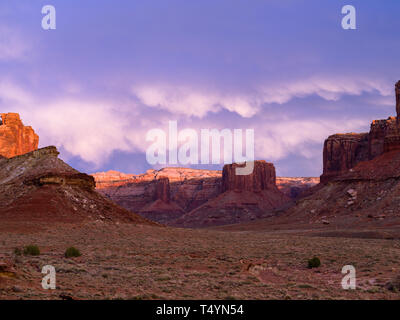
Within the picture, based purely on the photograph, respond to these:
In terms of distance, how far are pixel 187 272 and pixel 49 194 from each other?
33534mm

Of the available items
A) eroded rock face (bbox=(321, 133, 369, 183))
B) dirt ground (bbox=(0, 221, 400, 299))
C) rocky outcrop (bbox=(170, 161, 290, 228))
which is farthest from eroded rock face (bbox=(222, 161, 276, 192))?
dirt ground (bbox=(0, 221, 400, 299))

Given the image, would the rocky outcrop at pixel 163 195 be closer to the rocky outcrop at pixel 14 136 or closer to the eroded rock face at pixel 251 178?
the eroded rock face at pixel 251 178

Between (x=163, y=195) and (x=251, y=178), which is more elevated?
(x=251, y=178)

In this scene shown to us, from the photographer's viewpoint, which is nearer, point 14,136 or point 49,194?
point 49,194

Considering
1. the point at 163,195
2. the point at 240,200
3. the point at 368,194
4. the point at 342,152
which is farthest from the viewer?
the point at 163,195

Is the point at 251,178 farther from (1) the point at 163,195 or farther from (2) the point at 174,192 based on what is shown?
(2) the point at 174,192

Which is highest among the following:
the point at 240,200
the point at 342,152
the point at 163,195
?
the point at 342,152

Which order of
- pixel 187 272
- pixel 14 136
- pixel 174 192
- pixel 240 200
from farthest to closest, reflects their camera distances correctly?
pixel 174 192 → pixel 240 200 → pixel 14 136 → pixel 187 272

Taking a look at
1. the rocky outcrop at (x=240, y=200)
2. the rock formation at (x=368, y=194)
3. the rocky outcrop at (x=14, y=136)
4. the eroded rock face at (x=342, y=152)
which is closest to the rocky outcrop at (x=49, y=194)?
the rocky outcrop at (x=14, y=136)

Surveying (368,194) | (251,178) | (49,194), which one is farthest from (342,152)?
(49,194)

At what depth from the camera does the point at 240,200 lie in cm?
14588

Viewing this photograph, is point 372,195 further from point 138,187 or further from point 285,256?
point 138,187

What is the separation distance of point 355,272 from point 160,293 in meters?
10.2

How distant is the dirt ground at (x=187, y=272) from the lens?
48.8 feet
